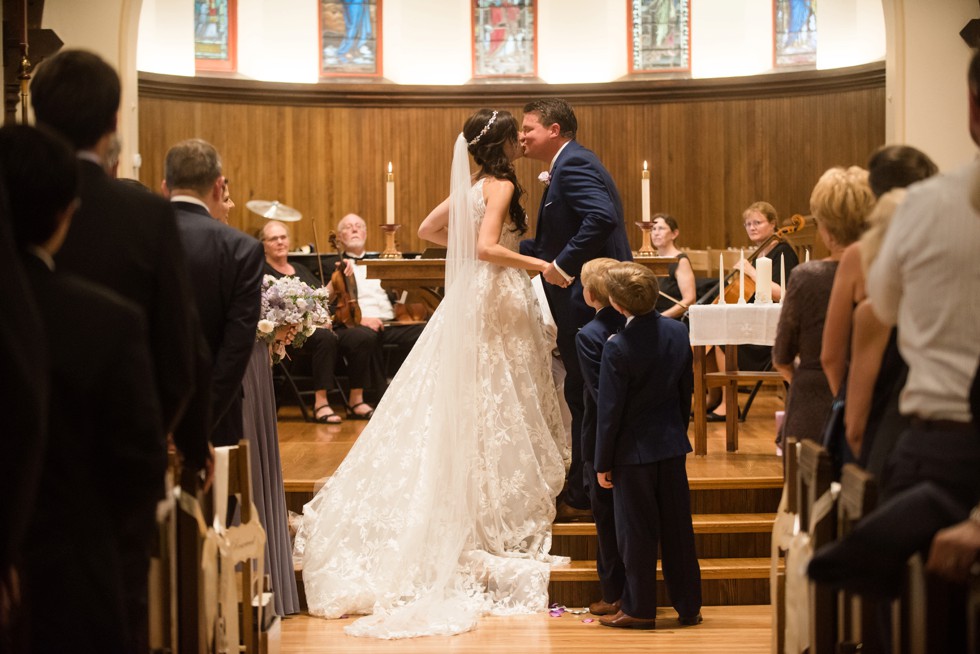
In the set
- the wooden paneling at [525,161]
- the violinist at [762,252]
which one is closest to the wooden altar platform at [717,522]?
the violinist at [762,252]

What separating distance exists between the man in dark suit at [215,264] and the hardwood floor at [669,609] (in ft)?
4.28

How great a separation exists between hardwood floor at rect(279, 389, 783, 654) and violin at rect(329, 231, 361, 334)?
1.93 m

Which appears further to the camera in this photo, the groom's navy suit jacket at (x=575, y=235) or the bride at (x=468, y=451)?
the groom's navy suit jacket at (x=575, y=235)

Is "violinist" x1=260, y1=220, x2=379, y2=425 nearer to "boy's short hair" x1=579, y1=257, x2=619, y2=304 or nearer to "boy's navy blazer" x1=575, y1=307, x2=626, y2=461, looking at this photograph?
"boy's navy blazer" x1=575, y1=307, x2=626, y2=461

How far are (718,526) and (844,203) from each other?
2423 millimetres

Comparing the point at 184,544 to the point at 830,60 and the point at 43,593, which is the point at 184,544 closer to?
the point at 43,593

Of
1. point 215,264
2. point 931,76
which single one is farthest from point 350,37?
point 215,264

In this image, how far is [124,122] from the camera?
862cm

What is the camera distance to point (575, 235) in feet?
17.5

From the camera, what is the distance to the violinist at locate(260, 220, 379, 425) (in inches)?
339

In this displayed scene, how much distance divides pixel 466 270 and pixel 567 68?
724cm

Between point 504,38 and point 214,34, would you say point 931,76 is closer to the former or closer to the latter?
point 504,38

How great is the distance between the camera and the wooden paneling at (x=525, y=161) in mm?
11477

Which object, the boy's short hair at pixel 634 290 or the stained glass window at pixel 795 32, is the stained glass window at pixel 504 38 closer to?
the stained glass window at pixel 795 32
